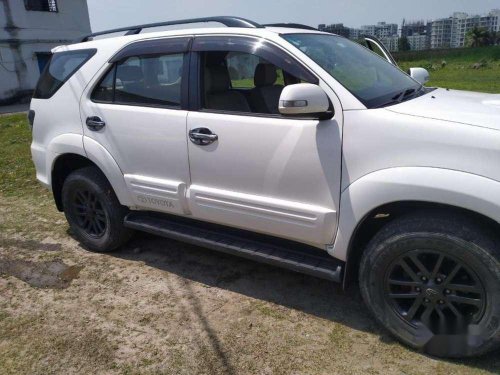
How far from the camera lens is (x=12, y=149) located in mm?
8977

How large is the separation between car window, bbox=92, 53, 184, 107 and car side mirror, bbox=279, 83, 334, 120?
3.40ft

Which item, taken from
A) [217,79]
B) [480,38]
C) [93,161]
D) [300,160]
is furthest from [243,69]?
[480,38]

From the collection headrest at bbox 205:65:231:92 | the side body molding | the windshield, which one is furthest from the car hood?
headrest at bbox 205:65:231:92

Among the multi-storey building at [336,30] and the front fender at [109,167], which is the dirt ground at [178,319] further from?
the multi-storey building at [336,30]

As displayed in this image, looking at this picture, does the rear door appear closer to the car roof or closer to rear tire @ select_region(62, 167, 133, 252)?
the car roof

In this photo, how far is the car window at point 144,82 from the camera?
3326 mm

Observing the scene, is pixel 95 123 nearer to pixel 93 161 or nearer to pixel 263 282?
pixel 93 161

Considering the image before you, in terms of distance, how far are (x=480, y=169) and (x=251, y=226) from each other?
4.79 ft

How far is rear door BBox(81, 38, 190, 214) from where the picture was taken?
10.7 feet

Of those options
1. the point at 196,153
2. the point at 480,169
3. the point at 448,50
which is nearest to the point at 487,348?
the point at 480,169

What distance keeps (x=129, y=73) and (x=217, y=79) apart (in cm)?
80

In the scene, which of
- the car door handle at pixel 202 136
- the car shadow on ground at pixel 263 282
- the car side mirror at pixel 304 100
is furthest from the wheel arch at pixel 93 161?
the car side mirror at pixel 304 100

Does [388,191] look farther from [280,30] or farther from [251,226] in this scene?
[280,30]

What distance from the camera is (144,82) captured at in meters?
3.52
